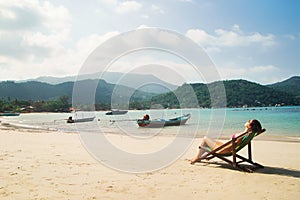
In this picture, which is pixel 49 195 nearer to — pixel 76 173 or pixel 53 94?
pixel 76 173

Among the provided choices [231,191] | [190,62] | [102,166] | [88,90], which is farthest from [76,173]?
[190,62]

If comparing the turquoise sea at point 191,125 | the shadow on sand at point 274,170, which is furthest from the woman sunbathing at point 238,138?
the turquoise sea at point 191,125

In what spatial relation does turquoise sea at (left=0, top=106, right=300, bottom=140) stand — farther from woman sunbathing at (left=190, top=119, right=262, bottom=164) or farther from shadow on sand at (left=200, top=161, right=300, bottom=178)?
shadow on sand at (left=200, top=161, right=300, bottom=178)

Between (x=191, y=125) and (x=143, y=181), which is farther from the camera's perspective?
(x=191, y=125)

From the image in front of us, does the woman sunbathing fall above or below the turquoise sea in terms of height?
above

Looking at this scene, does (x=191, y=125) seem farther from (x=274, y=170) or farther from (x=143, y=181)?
(x=143, y=181)

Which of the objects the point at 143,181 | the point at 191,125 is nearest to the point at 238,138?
the point at 143,181

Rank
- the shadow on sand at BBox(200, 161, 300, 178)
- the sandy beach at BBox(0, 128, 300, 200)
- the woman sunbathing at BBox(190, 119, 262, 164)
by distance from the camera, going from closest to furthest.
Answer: the sandy beach at BBox(0, 128, 300, 200), the shadow on sand at BBox(200, 161, 300, 178), the woman sunbathing at BBox(190, 119, 262, 164)

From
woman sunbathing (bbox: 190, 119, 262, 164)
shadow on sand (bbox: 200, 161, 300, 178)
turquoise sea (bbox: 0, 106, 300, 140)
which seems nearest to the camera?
shadow on sand (bbox: 200, 161, 300, 178)

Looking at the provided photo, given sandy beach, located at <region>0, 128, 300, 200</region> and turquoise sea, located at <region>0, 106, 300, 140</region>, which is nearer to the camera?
sandy beach, located at <region>0, 128, 300, 200</region>

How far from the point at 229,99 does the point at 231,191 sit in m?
84.8

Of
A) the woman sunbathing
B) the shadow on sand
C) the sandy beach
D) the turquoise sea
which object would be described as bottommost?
the turquoise sea

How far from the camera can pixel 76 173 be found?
5785 mm

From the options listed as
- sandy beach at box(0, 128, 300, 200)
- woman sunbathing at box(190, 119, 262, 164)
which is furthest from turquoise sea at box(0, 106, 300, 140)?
sandy beach at box(0, 128, 300, 200)
